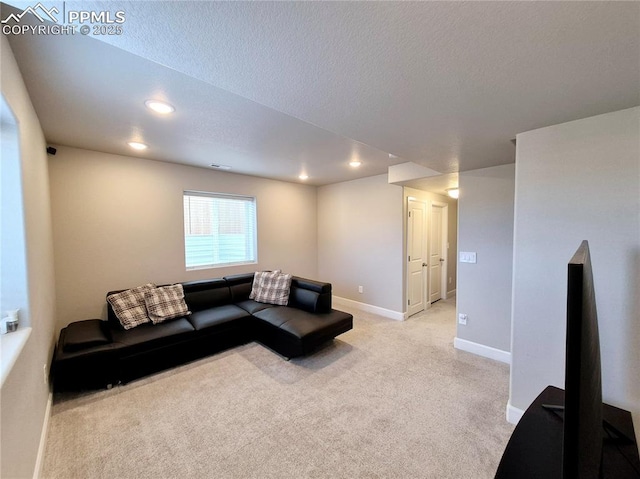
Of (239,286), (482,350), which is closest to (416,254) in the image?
(482,350)

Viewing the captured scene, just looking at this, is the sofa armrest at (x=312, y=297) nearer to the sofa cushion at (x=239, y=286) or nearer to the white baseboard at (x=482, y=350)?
the sofa cushion at (x=239, y=286)

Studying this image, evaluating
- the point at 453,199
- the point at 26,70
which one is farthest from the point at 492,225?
the point at 26,70

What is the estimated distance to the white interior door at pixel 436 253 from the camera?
500 cm

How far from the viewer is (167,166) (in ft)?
11.8

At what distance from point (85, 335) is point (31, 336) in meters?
1.05

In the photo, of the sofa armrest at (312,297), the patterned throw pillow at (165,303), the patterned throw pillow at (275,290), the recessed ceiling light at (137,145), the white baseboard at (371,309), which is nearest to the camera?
the recessed ceiling light at (137,145)

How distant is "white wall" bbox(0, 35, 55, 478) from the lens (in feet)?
3.76

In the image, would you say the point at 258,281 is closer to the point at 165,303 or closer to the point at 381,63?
the point at 165,303

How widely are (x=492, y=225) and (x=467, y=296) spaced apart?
0.90 meters

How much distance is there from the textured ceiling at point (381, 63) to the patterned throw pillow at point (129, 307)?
1.91 metres

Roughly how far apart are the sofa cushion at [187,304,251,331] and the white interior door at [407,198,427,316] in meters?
2.68

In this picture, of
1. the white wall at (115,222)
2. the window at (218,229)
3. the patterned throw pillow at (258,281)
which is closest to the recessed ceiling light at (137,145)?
the white wall at (115,222)

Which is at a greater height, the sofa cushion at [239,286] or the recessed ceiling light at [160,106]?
the recessed ceiling light at [160,106]

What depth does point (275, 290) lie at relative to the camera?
3.80m
